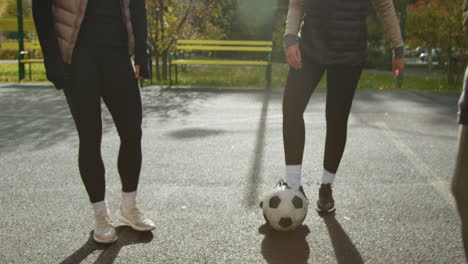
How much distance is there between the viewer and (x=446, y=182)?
4.58m

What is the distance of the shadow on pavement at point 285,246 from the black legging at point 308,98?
0.51m

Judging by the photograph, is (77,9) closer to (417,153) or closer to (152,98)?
(417,153)

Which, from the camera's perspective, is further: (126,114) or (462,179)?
(126,114)

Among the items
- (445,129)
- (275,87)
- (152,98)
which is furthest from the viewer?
(275,87)

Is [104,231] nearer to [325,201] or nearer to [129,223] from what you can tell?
[129,223]

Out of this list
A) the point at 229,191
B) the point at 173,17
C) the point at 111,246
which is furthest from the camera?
the point at 173,17

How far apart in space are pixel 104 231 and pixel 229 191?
4.50 feet

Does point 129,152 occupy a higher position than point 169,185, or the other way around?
point 129,152

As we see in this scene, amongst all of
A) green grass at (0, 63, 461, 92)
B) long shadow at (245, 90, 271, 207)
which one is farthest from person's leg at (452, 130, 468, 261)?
green grass at (0, 63, 461, 92)

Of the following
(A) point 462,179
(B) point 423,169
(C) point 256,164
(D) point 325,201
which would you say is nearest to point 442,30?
(B) point 423,169

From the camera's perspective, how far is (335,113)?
11.7 ft

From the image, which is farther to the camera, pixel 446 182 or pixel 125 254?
pixel 446 182

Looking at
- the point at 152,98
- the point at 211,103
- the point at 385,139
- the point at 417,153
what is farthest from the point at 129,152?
the point at 152,98

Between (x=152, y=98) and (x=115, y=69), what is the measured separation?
731 centimetres
